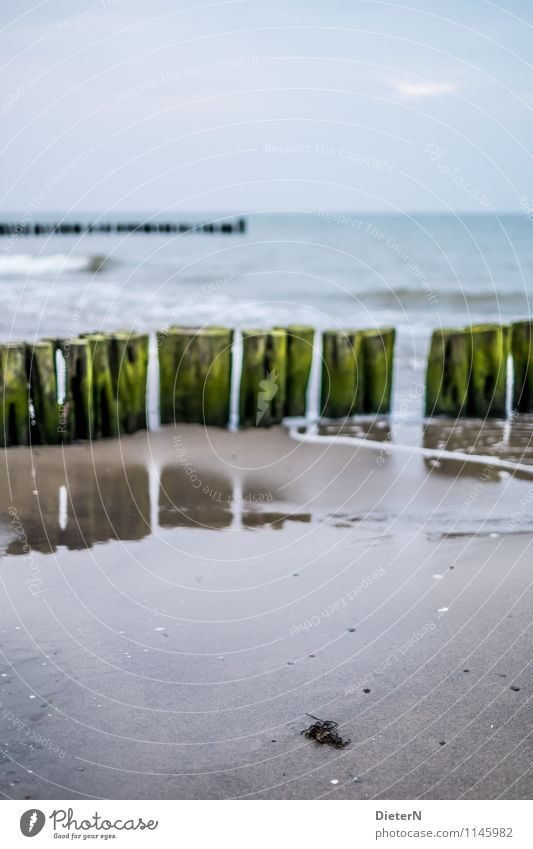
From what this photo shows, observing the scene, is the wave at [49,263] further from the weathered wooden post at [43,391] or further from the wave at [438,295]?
the weathered wooden post at [43,391]

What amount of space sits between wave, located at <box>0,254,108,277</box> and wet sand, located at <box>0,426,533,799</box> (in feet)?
54.7

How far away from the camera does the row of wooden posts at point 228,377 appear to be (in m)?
6.06

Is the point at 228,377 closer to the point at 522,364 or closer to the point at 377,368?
the point at 377,368

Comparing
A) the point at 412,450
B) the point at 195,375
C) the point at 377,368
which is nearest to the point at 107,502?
the point at 195,375

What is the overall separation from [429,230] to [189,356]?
125 ft

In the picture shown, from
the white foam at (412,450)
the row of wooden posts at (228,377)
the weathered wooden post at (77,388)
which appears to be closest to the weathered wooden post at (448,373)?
the row of wooden posts at (228,377)

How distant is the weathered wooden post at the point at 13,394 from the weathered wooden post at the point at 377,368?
244 cm

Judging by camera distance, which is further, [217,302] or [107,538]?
[217,302]

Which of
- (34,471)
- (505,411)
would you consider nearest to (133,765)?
(34,471)

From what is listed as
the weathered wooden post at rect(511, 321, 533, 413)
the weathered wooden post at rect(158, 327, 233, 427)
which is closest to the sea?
the weathered wooden post at rect(511, 321, 533, 413)

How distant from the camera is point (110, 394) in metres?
6.30

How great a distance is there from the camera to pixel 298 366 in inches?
271

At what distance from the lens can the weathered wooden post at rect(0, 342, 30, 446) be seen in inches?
233

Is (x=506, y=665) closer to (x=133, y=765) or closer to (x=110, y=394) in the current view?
(x=133, y=765)
